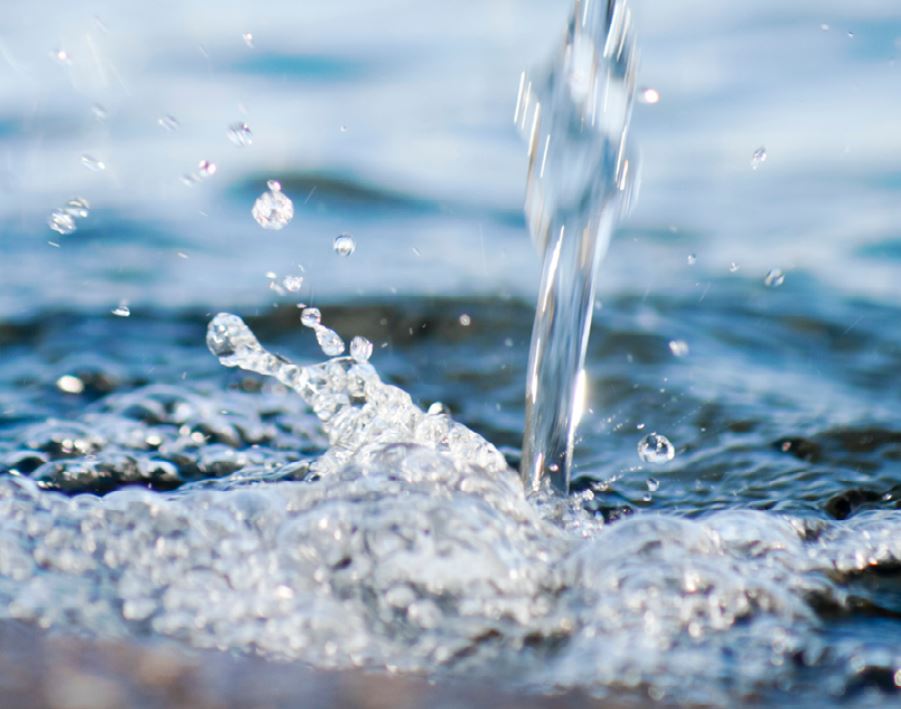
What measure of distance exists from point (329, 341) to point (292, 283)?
0.57 meters

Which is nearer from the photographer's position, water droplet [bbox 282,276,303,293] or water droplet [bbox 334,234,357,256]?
water droplet [bbox 282,276,303,293]

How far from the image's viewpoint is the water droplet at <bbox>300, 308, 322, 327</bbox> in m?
3.57

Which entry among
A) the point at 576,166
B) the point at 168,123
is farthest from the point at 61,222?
the point at 576,166

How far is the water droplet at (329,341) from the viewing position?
3.32 metres

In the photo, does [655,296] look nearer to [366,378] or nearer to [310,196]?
[366,378]

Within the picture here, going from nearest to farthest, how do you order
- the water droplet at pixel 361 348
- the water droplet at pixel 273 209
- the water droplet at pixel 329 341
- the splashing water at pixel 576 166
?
the splashing water at pixel 576 166 → the water droplet at pixel 361 348 → the water droplet at pixel 329 341 → the water droplet at pixel 273 209

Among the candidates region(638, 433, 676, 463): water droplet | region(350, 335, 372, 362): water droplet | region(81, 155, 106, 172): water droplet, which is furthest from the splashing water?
region(81, 155, 106, 172): water droplet

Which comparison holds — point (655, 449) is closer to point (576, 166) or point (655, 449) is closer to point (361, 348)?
point (576, 166)

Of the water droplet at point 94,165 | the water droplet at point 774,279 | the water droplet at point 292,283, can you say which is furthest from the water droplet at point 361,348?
the water droplet at point 94,165

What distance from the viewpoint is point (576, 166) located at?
8.50 ft

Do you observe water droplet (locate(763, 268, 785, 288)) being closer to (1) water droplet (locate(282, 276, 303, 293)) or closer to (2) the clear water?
(2) the clear water

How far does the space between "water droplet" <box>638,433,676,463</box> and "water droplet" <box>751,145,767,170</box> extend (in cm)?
350

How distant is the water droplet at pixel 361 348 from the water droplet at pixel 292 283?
499 mm

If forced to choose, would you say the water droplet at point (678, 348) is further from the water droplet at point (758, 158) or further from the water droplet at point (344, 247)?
the water droplet at point (758, 158)
